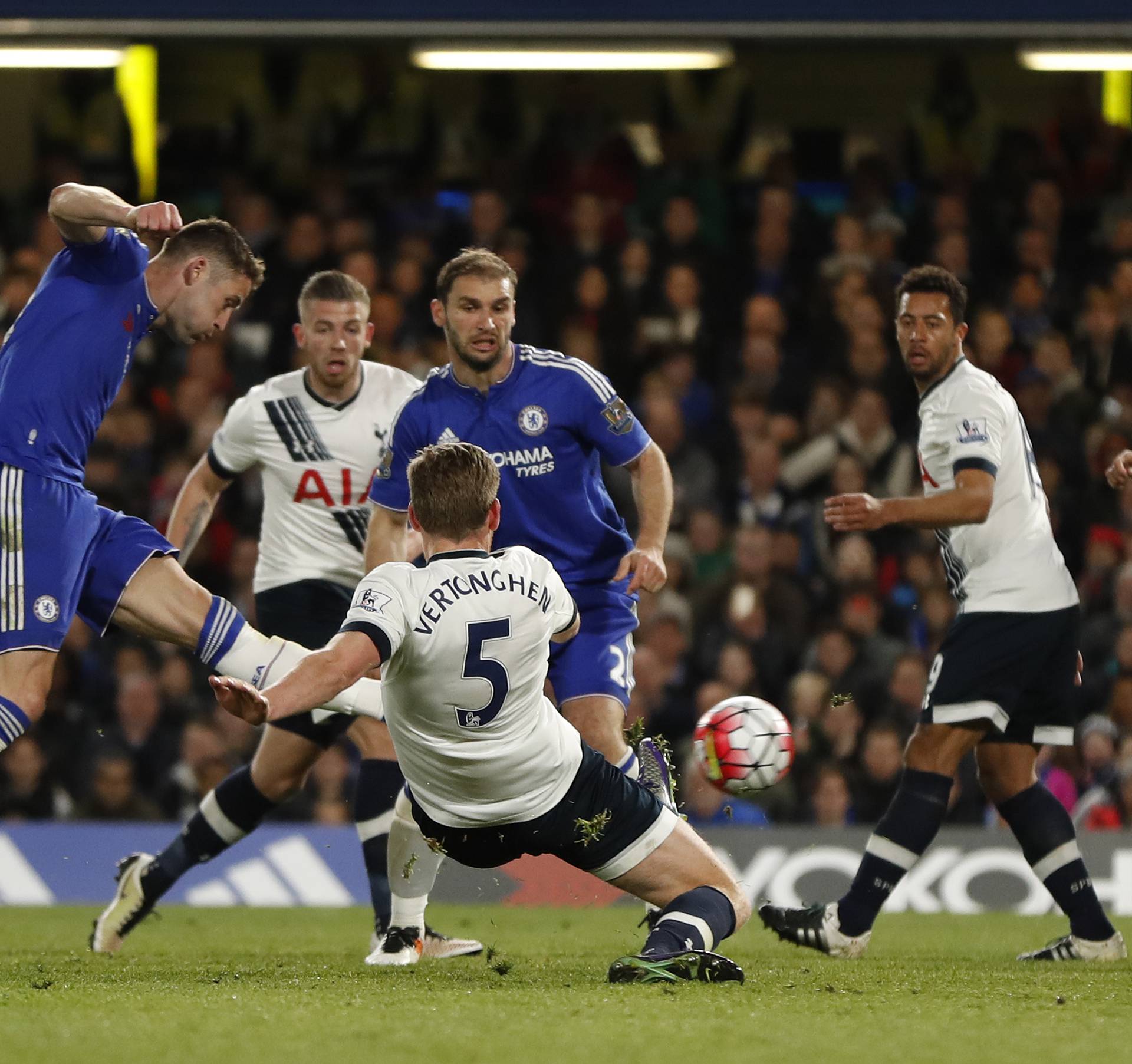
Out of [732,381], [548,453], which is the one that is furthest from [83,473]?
[732,381]


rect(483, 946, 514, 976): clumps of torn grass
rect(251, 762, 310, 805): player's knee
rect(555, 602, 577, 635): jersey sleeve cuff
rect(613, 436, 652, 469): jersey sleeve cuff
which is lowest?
rect(483, 946, 514, 976): clumps of torn grass

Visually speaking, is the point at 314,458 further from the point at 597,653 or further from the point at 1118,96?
the point at 1118,96

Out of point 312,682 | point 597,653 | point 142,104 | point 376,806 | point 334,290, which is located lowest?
point 376,806

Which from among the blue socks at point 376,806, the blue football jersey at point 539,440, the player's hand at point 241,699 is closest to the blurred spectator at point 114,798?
the blue socks at point 376,806

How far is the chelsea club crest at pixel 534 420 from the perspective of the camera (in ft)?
22.0

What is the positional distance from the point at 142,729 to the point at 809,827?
12.7 ft

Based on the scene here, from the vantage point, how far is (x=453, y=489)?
5180 millimetres

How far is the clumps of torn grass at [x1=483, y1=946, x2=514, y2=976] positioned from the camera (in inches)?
235

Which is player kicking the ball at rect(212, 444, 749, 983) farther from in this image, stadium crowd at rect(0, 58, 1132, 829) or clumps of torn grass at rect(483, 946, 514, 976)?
stadium crowd at rect(0, 58, 1132, 829)

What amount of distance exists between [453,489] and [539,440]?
1544mm

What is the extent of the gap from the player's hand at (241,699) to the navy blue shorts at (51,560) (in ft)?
4.48

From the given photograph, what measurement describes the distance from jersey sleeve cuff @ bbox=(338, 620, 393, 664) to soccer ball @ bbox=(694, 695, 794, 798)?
1689 mm

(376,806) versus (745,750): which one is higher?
(745,750)

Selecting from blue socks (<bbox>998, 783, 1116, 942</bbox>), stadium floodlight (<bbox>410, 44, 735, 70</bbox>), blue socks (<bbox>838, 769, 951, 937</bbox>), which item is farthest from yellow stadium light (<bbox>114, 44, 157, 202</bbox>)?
blue socks (<bbox>998, 783, 1116, 942</bbox>)
